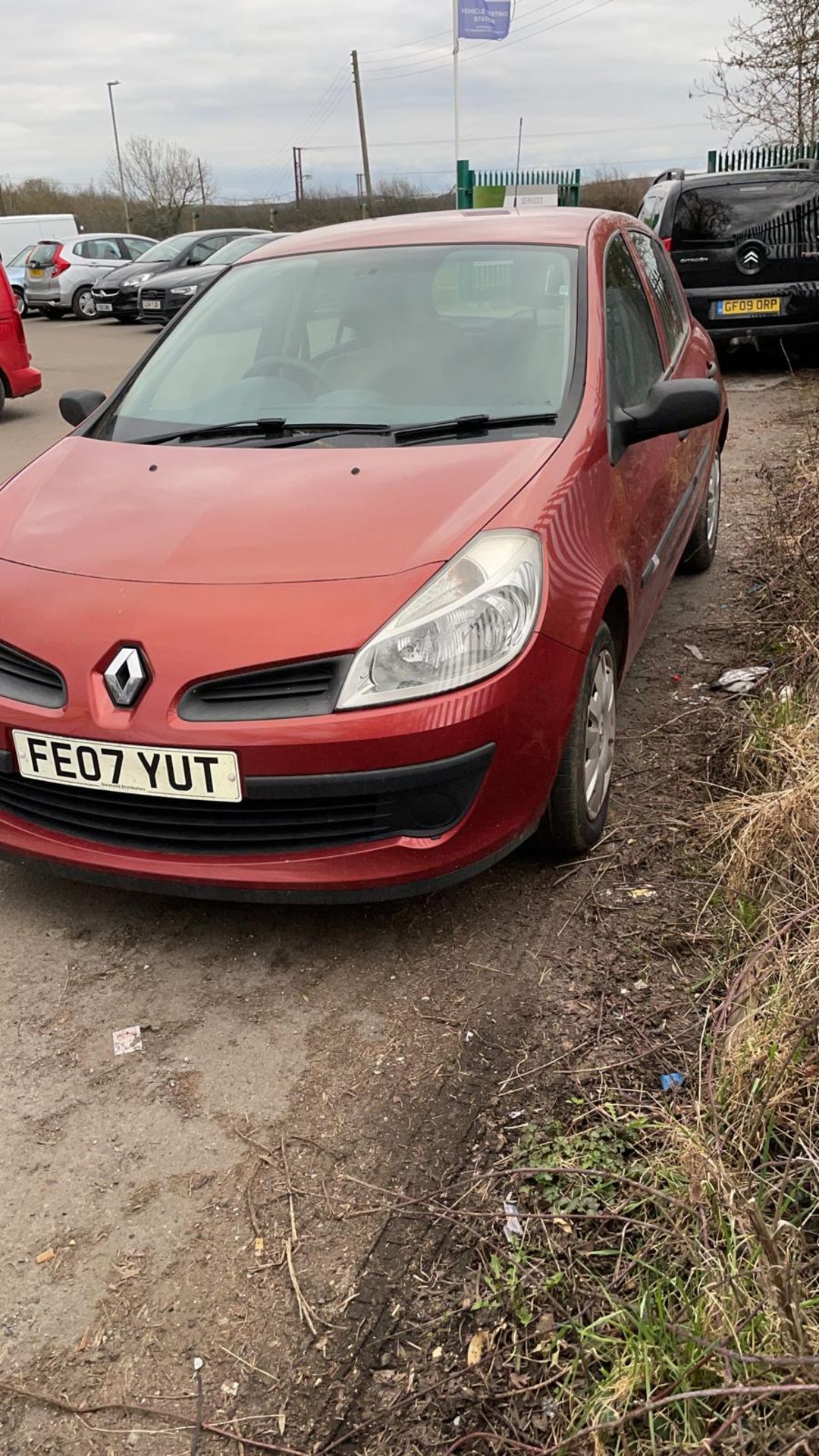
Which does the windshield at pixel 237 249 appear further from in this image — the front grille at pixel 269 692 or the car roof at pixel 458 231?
the front grille at pixel 269 692

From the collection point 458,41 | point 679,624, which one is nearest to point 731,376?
point 679,624

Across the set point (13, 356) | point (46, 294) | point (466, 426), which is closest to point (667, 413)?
point (466, 426)

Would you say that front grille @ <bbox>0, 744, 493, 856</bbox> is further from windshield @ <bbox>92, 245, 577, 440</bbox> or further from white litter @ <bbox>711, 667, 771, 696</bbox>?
white litter @ <bbox>711, 667, 771, 696</bbox>

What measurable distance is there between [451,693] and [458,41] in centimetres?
2218

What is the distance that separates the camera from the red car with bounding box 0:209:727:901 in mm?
2486

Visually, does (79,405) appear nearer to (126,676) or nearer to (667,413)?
(126,676)

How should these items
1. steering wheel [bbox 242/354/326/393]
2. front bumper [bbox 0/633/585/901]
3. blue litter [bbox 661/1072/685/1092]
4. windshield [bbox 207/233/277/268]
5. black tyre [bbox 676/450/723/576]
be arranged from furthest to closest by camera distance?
windshield [bbox 207/233/277/268] < black tyre [bbox 676/450/723/576] < steering wheel [bbox 242/354/326/393] < front bumper [bbox 0/633/585/901] < blue litter [bbox 661/1072/685/1092]

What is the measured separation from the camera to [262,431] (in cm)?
337

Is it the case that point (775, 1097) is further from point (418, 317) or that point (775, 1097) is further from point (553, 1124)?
point (418, 317)

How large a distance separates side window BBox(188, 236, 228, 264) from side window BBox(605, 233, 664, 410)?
16936 millimetres

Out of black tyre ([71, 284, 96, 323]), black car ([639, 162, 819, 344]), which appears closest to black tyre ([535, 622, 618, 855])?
black car ([639, 162, 819, 344])

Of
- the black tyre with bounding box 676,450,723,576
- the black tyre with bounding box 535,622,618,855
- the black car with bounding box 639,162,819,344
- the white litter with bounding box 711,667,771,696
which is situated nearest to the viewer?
the black tyre with bounding box 535,622,618,855

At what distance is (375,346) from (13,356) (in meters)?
8.36

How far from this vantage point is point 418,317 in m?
3.57
